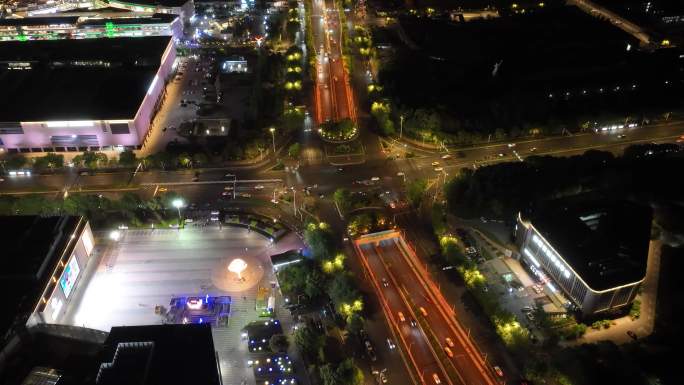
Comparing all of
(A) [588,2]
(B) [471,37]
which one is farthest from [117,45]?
(A) [588,2]

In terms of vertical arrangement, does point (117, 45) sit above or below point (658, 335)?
above

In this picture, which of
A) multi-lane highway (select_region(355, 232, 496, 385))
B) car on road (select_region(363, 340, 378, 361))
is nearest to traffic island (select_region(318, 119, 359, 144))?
multi-lane highway (select_region(355, 232, 496, 385))

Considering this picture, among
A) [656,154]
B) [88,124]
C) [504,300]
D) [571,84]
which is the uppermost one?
[88,124]

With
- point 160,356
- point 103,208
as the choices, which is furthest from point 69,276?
point 160,356

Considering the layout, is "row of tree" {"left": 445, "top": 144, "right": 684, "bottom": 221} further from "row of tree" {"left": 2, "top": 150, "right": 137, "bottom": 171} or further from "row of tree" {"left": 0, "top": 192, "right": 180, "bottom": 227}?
"row of tree" {"left": 2, "top": 150, "right": 137, "bottom": 171}

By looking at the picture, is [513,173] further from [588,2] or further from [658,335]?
[588,2]

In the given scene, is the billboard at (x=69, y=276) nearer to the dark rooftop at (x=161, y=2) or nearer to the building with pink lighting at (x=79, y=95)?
the building with pink lighting at (x=79, y=95)
